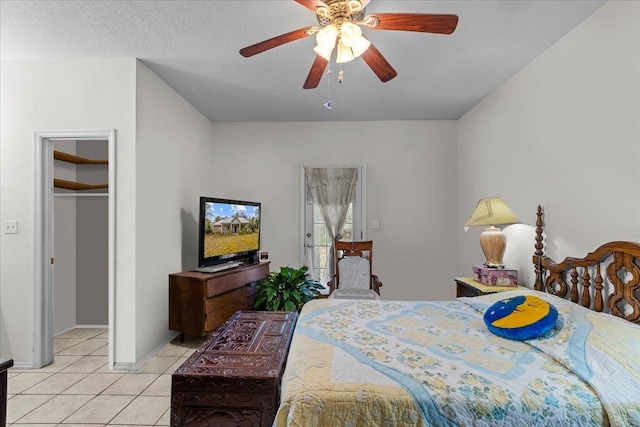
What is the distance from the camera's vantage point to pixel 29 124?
274cm

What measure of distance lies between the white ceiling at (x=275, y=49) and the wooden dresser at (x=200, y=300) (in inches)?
78.4

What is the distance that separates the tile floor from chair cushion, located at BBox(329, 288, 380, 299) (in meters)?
1.62

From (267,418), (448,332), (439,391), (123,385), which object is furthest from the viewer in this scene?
(123,385)

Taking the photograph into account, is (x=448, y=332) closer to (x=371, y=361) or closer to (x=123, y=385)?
(x=371, y=361)

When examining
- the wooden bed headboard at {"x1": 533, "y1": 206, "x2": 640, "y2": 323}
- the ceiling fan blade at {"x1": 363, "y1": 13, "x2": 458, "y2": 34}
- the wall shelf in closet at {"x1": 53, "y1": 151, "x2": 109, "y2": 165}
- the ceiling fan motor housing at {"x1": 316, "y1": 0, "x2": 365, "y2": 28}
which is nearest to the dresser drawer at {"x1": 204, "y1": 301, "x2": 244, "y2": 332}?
the wall shelf in closet at {"x1": 53, "y1": 151, "x2": 109, "y2": 165}

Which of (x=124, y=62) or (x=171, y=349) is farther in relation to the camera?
(x=171, y=349)

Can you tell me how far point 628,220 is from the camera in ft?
5.96

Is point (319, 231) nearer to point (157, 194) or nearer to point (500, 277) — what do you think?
point (157, 194)

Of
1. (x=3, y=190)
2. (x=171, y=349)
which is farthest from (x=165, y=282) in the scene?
(x=3, y=190)

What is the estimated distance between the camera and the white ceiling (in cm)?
204

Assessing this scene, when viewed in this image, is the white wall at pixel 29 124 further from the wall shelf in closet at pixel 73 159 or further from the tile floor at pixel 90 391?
the wall shelf in closet at pixel 73 159

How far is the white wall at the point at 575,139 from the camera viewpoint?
1823 millimetres

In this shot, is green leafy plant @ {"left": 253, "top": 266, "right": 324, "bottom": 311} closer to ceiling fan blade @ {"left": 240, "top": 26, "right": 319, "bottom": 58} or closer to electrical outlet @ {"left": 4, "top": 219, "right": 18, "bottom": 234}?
electrical outlet @ {"left": 4, "top": 219, "right": 18, "bottom": 234}

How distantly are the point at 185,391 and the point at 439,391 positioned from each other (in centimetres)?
102
